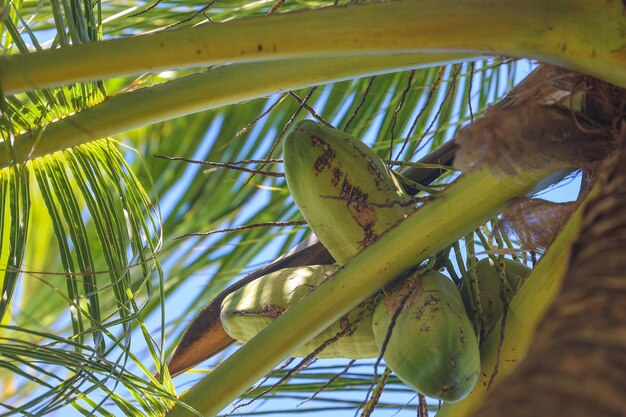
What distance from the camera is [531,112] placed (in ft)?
3.52

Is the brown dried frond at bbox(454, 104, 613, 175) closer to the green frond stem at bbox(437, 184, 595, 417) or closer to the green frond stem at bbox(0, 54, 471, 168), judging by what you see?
the green frond stem at bbox(437, 184, 595, 417)

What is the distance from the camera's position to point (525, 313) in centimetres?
122

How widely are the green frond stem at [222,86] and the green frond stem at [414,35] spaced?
233 millimetres

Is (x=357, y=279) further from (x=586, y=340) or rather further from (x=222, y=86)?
(x=586, y=340)

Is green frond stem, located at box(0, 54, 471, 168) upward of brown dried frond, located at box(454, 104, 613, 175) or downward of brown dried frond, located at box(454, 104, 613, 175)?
upward

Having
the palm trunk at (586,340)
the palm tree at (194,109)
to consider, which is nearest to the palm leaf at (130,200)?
the palm tree at (194,109)

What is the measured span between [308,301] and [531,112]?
394mm

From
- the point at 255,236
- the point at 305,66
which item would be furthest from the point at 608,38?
the point at 255,236

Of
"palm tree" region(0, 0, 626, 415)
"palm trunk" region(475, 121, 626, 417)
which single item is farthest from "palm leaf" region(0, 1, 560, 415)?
"palm trunk" region(475, 121, 626, 417)

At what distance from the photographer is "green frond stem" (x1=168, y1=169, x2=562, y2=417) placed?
3.97 feet

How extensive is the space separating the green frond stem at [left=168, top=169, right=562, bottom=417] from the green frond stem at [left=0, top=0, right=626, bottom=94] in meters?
0.25

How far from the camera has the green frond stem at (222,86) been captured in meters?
1.28

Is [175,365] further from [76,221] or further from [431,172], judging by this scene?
[431,172]

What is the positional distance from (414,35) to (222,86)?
400 mm
